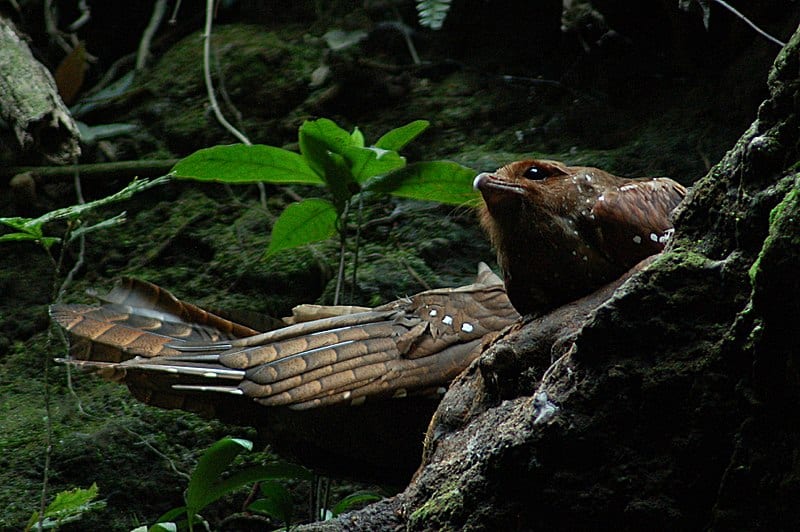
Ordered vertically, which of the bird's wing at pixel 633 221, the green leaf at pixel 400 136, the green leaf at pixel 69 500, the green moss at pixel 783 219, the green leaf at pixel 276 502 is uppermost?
the green moss at pixel 783 219

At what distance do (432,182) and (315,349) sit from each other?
29.1 inches

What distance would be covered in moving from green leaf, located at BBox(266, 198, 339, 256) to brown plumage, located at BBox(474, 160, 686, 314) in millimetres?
1007

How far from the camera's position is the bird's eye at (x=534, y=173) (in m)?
2.16

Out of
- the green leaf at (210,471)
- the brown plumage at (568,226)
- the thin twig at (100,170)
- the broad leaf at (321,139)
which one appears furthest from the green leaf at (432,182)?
the thin twig at (100,170)

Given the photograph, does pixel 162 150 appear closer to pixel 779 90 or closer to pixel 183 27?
pixel 183 27

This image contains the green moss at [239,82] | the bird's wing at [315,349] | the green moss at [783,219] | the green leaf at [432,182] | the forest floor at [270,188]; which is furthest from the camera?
the green moss at [239,82]

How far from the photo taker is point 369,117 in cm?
473

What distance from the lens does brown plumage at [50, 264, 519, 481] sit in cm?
243

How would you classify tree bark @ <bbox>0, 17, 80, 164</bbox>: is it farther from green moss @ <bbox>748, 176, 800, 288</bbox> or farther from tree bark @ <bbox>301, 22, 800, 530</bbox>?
green moss @ <bbox>748, 176, 800, 288</bbox>

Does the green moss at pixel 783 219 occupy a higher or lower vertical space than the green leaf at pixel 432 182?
higher

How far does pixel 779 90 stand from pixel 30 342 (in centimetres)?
344

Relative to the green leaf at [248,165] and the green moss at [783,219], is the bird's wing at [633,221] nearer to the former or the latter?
the green moss at [783,219]

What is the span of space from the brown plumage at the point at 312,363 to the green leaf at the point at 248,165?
42cm

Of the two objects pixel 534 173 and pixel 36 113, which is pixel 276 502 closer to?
pixel 534 173
